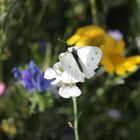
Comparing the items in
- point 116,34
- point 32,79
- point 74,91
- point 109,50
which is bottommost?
point 74,91

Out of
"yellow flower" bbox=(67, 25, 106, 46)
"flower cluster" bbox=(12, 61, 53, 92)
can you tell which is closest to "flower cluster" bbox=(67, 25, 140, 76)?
"yellow flower" bbox=(67, 25, 106, 46)

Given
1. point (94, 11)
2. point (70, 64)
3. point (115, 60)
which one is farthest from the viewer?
point (94, 11)

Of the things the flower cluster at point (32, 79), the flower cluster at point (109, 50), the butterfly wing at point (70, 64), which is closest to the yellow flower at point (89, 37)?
the flower cluster at point (109, 50)

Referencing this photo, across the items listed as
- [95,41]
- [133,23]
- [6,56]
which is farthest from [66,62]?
[133,23]

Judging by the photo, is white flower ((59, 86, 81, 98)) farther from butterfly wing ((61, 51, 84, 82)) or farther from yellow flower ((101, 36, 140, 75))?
yellow flower ((101, 36, 140, 75))

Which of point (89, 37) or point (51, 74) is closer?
point (51, 74)

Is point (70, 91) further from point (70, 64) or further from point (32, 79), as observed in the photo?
point (32, 79)

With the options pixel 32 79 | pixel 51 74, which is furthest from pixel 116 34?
pixel 51 74
